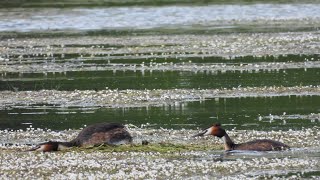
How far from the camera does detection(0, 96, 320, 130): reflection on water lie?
23219 mm

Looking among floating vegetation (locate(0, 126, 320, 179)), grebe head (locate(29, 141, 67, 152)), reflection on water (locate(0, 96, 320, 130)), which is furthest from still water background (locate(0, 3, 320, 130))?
grebe head (locate(29, 141, 67, 152))

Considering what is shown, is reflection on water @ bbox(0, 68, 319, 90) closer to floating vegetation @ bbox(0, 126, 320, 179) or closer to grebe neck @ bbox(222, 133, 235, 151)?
floating vegetation @ bbox(0, 126, 320, 179)

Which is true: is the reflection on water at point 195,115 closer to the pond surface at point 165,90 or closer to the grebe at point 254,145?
the pond surface at point 165,90

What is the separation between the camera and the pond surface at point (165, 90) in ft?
59.9

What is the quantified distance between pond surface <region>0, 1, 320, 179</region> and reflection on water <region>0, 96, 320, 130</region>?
2 cm

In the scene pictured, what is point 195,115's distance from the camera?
24594 mm

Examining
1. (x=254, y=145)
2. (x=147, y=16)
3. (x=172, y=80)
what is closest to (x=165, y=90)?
(x=172, y=80)

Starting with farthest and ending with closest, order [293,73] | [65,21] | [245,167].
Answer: [65,21]
[293,73]
[245,167]

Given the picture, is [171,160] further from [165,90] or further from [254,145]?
A: [165,90]

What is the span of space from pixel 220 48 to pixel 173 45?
2627 millimetres

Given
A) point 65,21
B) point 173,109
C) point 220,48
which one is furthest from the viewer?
point 65,21

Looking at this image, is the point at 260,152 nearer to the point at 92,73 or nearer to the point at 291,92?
the point at 291,92

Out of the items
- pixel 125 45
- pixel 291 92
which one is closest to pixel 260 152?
pixel 291 92

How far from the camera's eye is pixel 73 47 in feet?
143
